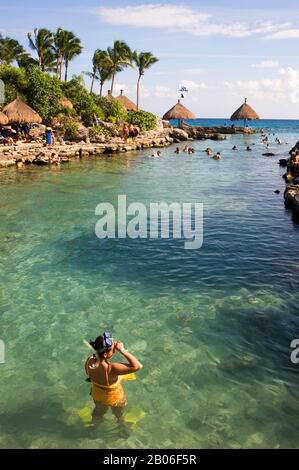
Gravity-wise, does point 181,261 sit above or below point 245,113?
below

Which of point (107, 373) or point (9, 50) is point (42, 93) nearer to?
point (9, 50)

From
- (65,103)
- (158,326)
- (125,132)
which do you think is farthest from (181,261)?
(125,132)

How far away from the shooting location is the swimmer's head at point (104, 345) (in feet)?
16.7

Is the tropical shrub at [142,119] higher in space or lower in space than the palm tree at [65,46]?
lower

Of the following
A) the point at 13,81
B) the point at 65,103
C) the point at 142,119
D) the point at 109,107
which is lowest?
the point at 65,103

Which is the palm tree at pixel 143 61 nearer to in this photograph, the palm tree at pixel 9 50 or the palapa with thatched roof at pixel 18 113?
the palm tree at pixel 9 50

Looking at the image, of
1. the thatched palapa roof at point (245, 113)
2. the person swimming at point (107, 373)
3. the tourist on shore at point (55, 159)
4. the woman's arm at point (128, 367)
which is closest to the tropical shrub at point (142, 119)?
the tourist on shore at point (55, 159)

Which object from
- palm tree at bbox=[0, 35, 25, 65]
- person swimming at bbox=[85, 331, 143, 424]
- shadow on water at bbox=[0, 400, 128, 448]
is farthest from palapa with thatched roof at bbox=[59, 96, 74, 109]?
person swimming at bbox=[85, 331, 143, 424]

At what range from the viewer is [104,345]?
5121 mm

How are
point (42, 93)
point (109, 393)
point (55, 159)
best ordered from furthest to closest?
point (42, 93), point (55, 159), point (109, 393)

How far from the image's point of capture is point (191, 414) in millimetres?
6230

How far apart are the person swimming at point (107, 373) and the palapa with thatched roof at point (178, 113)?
63.7 m

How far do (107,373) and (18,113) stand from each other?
3222 cm

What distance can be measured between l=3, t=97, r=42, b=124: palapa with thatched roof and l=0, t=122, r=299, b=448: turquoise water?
17.9 metres
